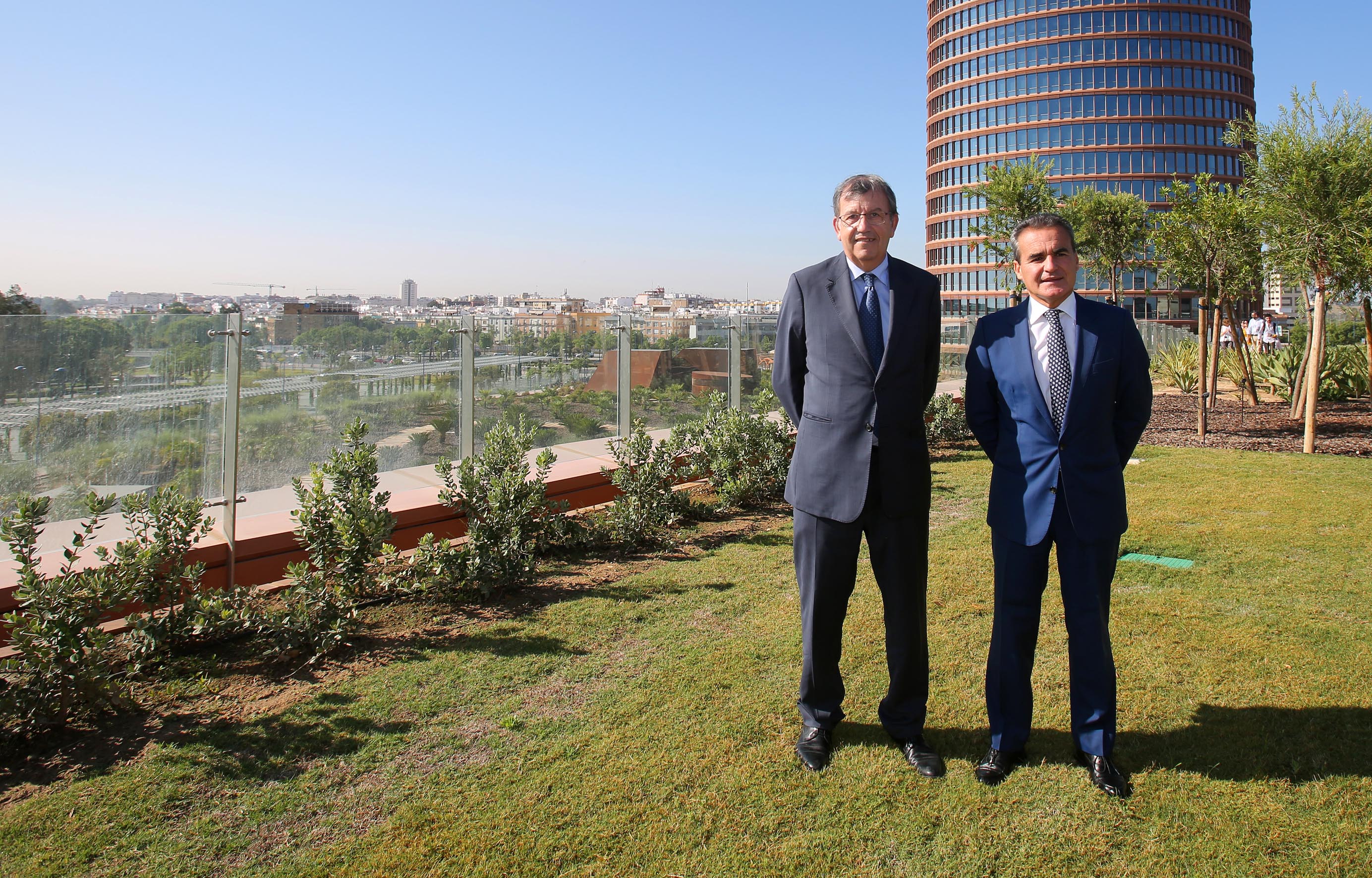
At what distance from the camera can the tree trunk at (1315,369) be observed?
384 inches

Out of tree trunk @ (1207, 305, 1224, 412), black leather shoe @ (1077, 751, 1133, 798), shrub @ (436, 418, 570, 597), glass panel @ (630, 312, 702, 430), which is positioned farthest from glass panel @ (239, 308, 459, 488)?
tree trunk @ (1207, 305, 1224, 412)

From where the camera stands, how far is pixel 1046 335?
282 centimetres

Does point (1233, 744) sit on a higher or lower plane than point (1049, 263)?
lower

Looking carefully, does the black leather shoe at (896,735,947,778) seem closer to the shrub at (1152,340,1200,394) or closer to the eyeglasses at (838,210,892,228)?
the eyeglasses at (838,210,892,228)

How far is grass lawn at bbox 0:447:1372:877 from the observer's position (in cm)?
244

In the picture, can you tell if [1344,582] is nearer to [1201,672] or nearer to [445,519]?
[1201,672]

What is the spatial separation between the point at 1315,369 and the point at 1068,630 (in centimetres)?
957

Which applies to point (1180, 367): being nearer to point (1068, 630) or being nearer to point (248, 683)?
point (1068, 630)

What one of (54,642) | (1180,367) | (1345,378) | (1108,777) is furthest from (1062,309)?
(1180,367)

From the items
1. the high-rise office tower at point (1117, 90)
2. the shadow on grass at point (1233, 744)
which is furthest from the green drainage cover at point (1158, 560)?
the high-rise office tower at point (1117, 90)

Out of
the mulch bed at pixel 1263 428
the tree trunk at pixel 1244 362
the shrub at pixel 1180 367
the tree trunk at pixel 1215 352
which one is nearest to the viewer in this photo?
the mulch bed at pixel 1263 428

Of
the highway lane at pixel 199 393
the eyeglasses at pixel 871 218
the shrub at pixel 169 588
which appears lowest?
the shrub at pixel 169 588

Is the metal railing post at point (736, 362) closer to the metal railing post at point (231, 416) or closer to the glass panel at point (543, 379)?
the glass panel at point (543, 379)

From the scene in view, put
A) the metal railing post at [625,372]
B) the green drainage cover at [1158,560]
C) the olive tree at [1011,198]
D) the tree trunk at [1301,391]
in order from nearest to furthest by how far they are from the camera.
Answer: the green drainage cover at [1158,560]
the metal railing post at [625,372]
the tree trunk at [1301,391]
the olive tree at [1011,198]
